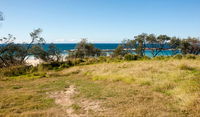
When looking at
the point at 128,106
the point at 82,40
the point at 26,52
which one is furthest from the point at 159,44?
the point at 128,106

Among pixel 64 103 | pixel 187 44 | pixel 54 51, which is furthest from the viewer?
pixel 187 44

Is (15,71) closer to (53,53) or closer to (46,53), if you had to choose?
(46,53)

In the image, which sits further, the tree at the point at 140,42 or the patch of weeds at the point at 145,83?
the tree at the point at 140,42

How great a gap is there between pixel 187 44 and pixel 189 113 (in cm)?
3905

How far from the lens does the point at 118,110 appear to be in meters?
4.55

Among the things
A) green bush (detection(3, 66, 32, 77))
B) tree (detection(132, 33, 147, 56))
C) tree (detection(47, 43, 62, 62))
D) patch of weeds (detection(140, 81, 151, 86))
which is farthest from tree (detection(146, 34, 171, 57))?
patch of weeds (detection(140, 81, 151, 86))

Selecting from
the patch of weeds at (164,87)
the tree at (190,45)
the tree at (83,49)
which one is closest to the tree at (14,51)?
the tree at (83,49)

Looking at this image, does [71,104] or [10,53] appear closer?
[71,104]

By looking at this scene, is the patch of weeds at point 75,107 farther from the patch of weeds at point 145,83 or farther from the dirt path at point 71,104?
→ the patch of weeds at point 145,83

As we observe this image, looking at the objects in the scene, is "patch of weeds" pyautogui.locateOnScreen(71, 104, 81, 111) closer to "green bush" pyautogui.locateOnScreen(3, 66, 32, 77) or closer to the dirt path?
the dirt path

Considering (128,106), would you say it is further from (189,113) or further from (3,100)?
(3,100)

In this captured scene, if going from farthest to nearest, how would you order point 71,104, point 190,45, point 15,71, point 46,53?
point 190,45 < point 46,53 < point 15,71 < point 71,104

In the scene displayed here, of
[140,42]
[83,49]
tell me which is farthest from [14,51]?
[140,42]

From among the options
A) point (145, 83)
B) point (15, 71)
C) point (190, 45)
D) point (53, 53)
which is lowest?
point (15, 71)
